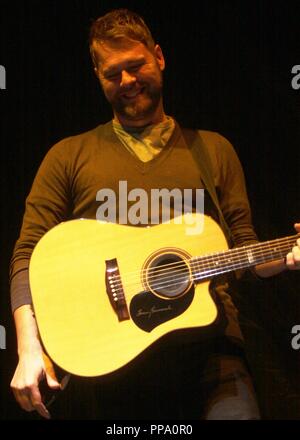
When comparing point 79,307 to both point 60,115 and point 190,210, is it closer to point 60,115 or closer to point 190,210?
point 190,210

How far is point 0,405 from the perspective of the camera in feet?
7.23

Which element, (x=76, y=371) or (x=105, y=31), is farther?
(x=105, y=31)

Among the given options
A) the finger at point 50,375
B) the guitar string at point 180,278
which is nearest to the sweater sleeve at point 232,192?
the guitar string at point 180,278

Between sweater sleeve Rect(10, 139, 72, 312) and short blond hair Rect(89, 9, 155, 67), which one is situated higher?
short blond hair Rect(89, 9, 155, 67)

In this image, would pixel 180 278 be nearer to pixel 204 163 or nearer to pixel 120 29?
pixel 204 163

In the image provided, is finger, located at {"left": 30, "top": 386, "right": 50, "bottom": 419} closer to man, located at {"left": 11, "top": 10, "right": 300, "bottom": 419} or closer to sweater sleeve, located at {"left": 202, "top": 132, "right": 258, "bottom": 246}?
man, located at {"left": 11, "top": 10, "right": 300, "bottom": 419}

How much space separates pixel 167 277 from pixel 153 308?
10 cm

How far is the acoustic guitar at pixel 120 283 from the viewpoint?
1556 mm

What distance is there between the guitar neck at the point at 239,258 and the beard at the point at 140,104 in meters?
0.61

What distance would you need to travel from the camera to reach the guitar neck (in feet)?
5.35

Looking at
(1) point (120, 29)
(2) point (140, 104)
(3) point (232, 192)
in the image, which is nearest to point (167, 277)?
(3) point (232, 192)

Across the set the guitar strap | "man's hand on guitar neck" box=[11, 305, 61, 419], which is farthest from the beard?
"man's hand on guitar neck" box=[11, 305, 61, 419]

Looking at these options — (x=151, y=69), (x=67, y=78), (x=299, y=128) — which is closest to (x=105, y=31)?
(x=151, y=69)

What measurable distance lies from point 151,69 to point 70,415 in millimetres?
1324
